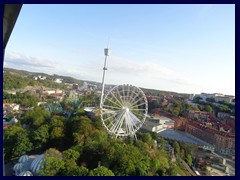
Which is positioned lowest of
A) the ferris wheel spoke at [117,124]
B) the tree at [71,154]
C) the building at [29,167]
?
the building at [29,167]

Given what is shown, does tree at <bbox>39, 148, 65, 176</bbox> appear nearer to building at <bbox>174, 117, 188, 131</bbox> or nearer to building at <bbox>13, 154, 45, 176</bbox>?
building at <bbox>13, 154, 45, 176</bbox>

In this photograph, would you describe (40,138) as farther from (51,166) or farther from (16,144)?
(51,166)

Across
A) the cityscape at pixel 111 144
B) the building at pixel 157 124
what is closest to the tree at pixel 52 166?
the cityscape at pixel 111 144

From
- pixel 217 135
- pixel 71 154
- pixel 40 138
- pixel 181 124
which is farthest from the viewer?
pixel 181 124

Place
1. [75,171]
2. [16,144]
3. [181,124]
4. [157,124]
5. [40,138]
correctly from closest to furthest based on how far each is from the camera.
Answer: [75,171] < [16,144] < [40,138] < [157,124] < [181,124]

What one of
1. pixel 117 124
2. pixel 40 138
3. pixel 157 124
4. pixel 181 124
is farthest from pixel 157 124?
pixel 40 138

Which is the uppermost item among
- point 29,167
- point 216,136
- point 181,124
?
point 181,124

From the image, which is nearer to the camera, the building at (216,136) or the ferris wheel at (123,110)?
the ferris wheel at (123,110)

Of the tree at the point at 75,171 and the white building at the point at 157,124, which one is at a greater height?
the white building at the point at 157,124

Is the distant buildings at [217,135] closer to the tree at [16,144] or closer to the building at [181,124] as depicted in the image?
the building at [181,124]

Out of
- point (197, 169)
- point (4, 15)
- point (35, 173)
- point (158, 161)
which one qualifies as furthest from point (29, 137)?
point (4, 15)
